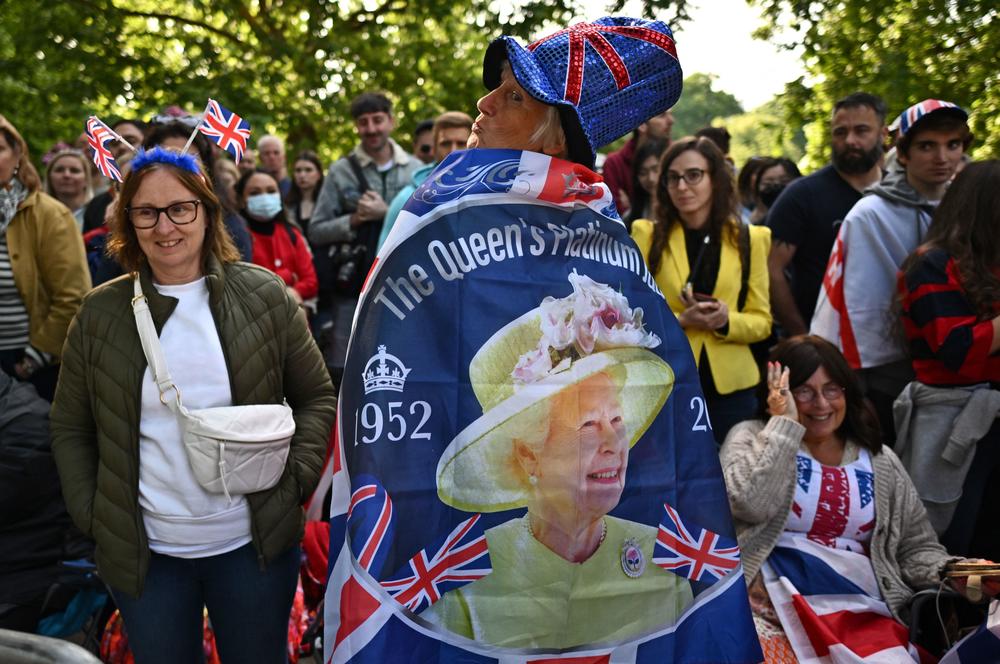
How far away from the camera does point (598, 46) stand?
2.68m

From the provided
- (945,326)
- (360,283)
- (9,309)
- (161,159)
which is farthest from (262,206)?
(945,326)

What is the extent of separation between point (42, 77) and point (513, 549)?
12054mm

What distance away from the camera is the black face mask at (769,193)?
7617 millimetres

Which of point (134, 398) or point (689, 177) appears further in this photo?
point (689, 177)

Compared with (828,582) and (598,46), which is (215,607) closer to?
(598,46)

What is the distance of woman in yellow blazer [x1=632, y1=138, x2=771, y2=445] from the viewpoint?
4602mm

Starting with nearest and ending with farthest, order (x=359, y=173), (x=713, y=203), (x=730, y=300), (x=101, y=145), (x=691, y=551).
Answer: (x=691, y=551) < (x=101, y=145) < (x=730, y=300) < (x=713, y=203) < (x=359, y=173)

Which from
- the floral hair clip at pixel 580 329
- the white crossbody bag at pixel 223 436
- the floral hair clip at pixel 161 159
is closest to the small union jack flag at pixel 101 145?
the floral hair clip at pixel 161 159

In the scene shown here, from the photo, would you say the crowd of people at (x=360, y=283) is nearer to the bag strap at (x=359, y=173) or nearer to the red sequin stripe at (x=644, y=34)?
the bag strap at (x=359, y=173)

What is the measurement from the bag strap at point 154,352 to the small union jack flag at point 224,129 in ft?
1.93

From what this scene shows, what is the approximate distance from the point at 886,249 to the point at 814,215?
1001mm

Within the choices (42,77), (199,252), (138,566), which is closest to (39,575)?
(138,566)

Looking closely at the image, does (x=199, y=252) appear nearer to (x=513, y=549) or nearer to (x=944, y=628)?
(x=513, y=549)

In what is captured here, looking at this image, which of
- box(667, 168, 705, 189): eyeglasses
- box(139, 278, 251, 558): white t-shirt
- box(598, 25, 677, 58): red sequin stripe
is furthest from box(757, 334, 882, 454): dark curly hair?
box(139, 278, 251, 558): white t-shirt
